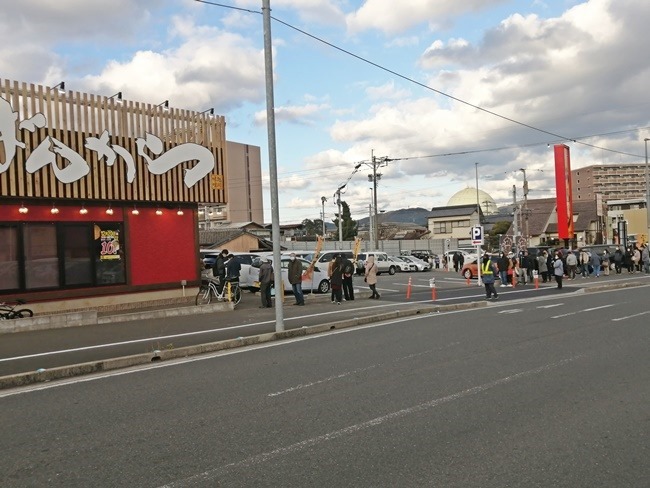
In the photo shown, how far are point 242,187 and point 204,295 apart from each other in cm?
8223

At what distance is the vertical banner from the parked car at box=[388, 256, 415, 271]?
10803 mm

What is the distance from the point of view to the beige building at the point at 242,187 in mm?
98625

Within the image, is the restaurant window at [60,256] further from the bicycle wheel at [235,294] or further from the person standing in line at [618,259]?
the person standing in line at [618,259]

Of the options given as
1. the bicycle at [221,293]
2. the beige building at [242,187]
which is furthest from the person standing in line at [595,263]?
the beige building at [242,187]

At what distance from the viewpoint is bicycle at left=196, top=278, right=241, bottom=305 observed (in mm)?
19281

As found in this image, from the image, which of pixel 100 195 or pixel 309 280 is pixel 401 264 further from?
pixel 100 195

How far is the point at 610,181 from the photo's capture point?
16925 centimetres

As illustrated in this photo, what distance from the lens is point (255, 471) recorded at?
4918 millimetres

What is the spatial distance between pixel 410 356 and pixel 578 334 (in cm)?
412

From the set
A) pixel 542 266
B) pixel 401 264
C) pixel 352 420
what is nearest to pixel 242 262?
pixel 542 266

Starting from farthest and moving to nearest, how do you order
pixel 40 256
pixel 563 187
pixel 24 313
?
1. pixel 563 187
2. pixel 40 256
3. pixel 24 313

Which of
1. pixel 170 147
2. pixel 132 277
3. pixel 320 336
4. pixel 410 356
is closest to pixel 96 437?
pixel 410 356

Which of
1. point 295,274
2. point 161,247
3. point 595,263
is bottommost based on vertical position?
point 595,263

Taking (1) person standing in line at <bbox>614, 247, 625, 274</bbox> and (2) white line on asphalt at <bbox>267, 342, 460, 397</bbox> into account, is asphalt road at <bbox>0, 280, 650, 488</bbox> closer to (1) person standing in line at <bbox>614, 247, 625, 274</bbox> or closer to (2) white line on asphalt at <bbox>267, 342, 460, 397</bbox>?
(2) white line on asphalt at <bbox>267, 342, 460, 397</bbox>
